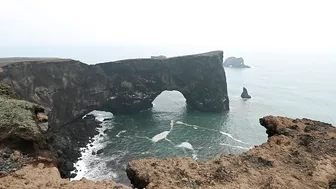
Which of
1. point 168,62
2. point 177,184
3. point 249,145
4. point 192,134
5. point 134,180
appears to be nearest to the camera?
point 177,184

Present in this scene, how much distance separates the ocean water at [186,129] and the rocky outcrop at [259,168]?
2981 cm

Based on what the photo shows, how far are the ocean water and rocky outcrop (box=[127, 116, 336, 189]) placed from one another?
29812 mm

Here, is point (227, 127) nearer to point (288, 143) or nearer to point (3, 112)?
point (288, 143)

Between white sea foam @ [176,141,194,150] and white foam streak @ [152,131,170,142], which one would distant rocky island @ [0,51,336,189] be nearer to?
white sea foam @ [176,141,194,150]

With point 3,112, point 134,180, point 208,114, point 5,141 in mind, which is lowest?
point 208,114

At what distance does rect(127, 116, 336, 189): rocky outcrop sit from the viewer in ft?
42.4

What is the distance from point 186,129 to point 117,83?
1083 inches

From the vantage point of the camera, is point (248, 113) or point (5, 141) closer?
point (5, 141)

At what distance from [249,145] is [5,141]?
49.3 metres

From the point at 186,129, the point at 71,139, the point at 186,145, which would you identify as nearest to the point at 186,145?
the point at 186,145

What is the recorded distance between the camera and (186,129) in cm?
6650

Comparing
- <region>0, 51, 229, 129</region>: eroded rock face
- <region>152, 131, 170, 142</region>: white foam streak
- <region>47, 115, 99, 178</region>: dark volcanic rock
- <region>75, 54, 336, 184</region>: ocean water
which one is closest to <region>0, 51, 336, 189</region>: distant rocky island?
<region>75, 54, 336, 184</region>: ocean water

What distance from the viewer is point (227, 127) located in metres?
68.2

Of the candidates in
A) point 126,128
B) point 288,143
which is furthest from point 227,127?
point 288,143
